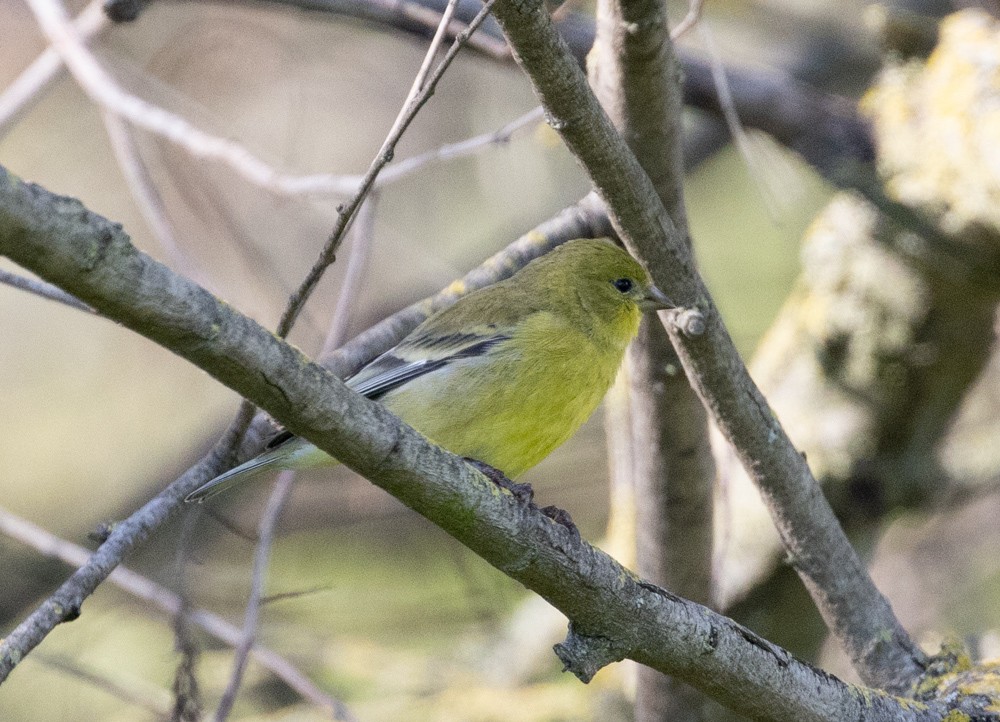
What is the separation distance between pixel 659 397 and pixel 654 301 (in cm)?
34

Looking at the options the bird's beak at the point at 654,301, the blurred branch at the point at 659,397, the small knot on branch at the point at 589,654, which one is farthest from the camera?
the bird's beak at the point at 654,301

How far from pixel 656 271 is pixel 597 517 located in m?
4.28

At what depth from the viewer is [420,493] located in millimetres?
2262

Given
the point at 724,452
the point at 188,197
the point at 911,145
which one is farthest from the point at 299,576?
the point at 911,145

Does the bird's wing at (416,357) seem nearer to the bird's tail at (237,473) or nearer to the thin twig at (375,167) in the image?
the bird's tail at (237,473)

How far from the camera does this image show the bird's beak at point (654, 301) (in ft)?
10.8

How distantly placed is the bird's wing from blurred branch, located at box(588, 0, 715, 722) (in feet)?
1.88

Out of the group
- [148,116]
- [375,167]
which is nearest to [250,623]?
[375,167]

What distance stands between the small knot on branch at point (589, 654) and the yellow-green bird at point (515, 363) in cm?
111

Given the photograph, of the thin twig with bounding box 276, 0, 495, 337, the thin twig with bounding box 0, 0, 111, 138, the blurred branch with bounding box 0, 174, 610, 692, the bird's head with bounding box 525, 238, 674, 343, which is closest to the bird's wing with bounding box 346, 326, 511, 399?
the blurred branch with bounding box 0, 174, 610, 692

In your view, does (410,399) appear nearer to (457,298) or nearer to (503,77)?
(457,298)

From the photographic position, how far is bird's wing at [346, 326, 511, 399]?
13.4ft

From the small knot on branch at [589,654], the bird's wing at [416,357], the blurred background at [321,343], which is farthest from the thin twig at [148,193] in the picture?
the small knot on branch at [589,654]

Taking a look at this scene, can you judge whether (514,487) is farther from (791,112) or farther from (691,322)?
(791,112)
